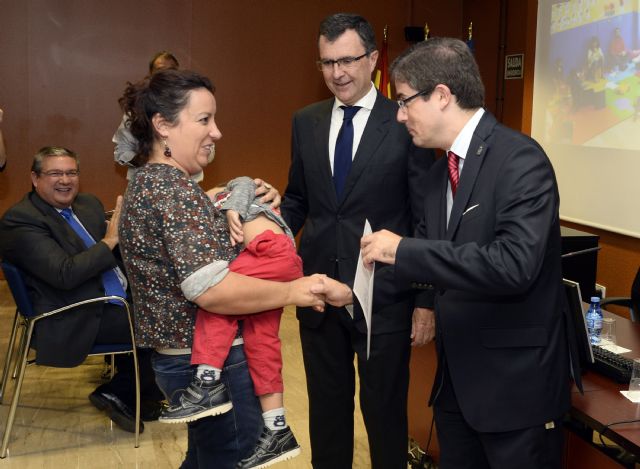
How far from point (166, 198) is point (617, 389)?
151 centimetres

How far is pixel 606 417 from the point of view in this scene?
2125 mm

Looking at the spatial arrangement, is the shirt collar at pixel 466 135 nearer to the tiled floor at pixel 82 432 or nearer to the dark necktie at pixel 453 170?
the dark necktie at pixel 453 170

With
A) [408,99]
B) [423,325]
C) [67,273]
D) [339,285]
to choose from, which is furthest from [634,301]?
[67,273]

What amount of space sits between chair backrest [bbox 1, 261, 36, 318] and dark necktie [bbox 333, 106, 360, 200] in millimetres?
1757

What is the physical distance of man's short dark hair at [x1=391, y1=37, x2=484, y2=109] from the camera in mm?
1997

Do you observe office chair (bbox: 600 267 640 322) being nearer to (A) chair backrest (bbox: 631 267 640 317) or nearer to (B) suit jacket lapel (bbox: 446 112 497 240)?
(A) chair backrest (bbox: 631 267 640 317)

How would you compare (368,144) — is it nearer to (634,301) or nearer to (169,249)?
(169,249)

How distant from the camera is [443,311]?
81.7 inches

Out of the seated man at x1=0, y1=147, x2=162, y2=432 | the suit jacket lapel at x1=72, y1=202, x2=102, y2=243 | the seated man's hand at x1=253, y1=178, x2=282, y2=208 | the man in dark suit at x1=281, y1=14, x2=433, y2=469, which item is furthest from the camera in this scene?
the suit jacket lapel at x1=72, y1=202, x2=102, y2=243

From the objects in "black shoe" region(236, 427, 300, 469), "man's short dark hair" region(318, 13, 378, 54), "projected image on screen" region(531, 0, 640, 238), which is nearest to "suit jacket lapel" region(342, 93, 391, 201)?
"man's short dark hair" region(318, 13, 378, 54)

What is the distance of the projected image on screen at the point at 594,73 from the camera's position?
473 cm

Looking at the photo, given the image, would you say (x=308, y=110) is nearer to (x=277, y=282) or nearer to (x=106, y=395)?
(x=277, y=282)

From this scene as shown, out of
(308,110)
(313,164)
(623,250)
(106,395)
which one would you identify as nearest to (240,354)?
(313,164)

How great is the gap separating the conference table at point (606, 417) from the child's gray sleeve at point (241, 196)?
1.11 meters
